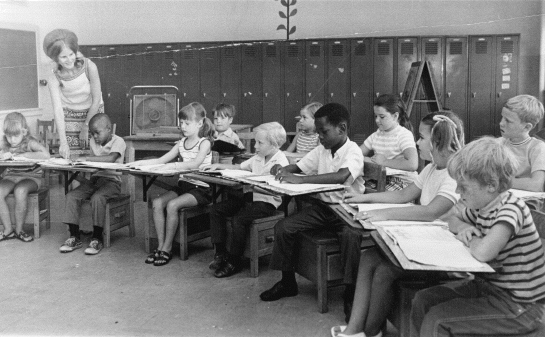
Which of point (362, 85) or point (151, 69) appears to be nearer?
point (362, 85)

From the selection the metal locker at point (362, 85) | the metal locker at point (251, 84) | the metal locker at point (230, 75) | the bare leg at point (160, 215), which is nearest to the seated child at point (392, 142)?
the bare leg at point (160, 215)

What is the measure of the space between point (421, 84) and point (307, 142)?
104 inches

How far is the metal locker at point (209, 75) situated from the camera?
349 inches

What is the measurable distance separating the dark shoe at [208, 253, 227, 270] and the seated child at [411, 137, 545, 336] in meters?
1.84

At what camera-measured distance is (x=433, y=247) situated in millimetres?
1705

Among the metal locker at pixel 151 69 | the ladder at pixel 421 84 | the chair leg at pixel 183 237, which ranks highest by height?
the metal locker at pixel 151 69

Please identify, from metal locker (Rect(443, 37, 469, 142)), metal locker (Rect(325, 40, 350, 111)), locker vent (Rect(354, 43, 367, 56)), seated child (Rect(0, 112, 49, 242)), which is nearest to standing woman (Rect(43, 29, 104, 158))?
seated child (Rect(0, 112, 49, 242))

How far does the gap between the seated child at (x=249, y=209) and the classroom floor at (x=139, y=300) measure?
4.0 inches

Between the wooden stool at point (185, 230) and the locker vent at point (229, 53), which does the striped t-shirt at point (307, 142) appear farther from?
the locker vent at point (229, 53)

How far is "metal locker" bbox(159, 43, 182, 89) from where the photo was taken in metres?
8.91

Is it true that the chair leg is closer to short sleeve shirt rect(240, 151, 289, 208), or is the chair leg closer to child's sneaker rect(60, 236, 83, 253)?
short sleeve shirt rect(240, 151, 289, 208)

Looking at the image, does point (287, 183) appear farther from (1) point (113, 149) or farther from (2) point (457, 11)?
(2) point (457, 11)

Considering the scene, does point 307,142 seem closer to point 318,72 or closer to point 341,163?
point 341,163

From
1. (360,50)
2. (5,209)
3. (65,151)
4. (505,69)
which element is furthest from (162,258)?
(505,69)
